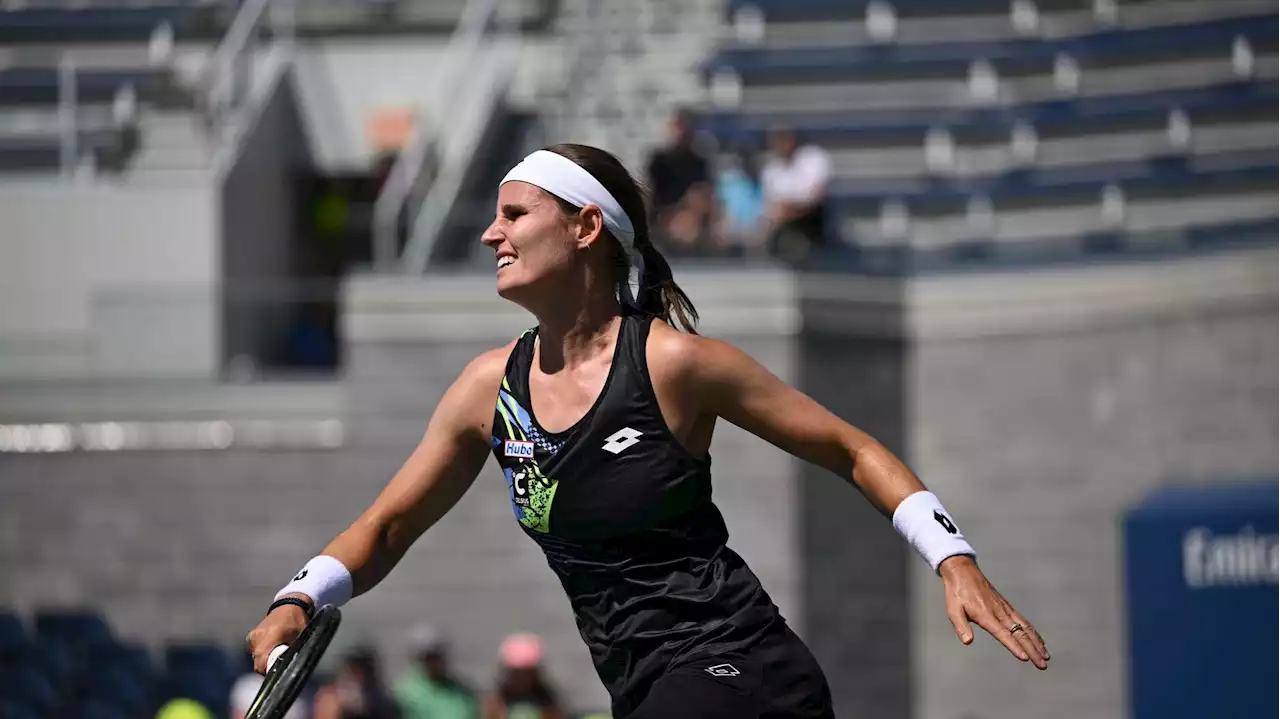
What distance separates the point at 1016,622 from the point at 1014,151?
10838 millimetres

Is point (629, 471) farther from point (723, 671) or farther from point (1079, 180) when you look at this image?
point (1079, 180)

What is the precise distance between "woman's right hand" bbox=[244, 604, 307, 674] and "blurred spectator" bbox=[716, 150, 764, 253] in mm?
8531

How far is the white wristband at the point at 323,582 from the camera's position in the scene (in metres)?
4.51

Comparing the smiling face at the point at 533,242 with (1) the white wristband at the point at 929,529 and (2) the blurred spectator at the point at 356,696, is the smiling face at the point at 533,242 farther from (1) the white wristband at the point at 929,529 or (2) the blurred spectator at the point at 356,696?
(2) the blurred spectator at the point at 356,696

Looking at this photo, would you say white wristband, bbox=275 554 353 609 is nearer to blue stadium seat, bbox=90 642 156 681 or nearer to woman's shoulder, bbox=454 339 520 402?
woman's shoulder, bbox=454 339 520 402

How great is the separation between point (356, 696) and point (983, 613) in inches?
291

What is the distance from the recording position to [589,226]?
4598 millimetres

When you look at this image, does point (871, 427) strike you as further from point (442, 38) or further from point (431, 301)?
point (442, 38)

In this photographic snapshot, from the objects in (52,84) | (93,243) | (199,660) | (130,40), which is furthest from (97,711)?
(130,40)

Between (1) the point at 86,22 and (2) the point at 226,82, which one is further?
(1) the point at 86,22

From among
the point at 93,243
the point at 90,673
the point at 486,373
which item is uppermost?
the point at 486,373

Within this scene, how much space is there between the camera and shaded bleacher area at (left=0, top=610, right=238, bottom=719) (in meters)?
11.3

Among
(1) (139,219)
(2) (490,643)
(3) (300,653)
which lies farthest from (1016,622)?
(1) (139,219)

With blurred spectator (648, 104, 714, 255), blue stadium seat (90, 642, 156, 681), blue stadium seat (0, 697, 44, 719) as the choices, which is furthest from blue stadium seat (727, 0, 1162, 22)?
blue stadium seat (0, 697, 44, 719)
